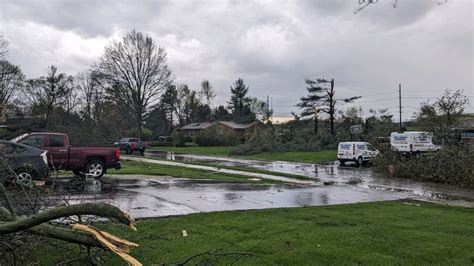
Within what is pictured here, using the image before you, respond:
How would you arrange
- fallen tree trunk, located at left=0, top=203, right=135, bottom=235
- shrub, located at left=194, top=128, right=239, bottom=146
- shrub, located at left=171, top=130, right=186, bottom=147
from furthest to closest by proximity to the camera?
shrub, located at left=194, top=128, right=239, bottom=146 < shrub, located at left=171, top=130, right=186, bottom=147 < fallen tree trunk, located at left=0, top=203, right=135, bottom=235

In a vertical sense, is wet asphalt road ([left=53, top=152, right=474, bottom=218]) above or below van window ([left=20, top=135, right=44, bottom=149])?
below

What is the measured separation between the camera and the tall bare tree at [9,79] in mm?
48681

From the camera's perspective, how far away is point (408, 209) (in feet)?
35.6

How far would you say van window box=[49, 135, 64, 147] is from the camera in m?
16.5

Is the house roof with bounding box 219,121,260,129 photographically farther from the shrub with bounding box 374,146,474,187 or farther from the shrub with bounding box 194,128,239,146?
the shrub with bounding box 374,146,474,187

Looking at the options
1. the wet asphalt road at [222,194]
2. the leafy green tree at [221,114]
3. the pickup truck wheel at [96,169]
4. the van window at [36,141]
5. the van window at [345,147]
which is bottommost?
the wet asphalt road at [222,194]

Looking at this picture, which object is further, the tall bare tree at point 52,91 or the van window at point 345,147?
the tall bare tree at point 52,91

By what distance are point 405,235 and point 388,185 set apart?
39.9ft

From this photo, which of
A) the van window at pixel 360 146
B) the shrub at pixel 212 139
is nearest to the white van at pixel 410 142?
the van window at pixel 360 146

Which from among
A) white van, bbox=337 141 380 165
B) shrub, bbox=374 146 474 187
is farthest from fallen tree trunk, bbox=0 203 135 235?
white van, bbox=337 141 380 165

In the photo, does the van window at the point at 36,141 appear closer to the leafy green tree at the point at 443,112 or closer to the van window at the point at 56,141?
the van window at the point at 56,141

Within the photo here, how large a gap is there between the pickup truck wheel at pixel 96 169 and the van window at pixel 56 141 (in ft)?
4.22

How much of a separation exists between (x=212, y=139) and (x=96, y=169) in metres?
45.4

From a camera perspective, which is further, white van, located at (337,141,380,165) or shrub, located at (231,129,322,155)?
shrub, located at (231,129,322,155)
